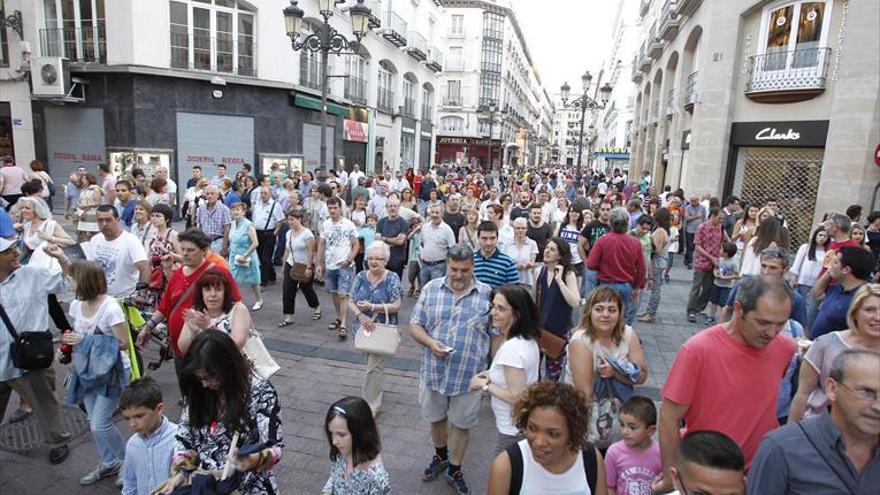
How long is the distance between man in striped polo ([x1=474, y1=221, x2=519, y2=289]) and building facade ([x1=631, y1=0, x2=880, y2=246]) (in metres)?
12.5

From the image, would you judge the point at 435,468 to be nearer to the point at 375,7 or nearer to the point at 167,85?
the point at 167,85

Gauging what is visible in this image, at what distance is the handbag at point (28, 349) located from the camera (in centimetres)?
399

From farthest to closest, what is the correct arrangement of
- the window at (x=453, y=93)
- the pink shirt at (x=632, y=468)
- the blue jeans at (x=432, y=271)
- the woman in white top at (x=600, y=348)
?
the window at (x=453, y=93), the blue jeans at (x=432, y=271), the woman in white top at (x=600, y=348), the pink shirt at (x=632, y=468)

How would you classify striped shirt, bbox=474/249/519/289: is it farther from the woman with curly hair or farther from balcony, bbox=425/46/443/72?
balcony, bbox=425/46/443/72

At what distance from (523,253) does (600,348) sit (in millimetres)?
3453

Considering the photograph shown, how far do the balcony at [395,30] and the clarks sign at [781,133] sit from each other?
17682 millimetres

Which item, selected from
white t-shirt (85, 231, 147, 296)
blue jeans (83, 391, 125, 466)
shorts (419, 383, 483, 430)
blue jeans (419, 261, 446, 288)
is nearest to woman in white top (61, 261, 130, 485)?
blue jeans (83, 391, 125, 466)

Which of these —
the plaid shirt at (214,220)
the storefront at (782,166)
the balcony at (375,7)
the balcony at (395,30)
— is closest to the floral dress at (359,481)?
the plaid shirt at (214,220)

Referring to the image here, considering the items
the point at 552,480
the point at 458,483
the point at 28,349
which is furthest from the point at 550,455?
the point at 28,349

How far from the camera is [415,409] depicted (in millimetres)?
5348

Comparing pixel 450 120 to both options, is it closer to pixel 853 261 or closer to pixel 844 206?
pixel 844 206

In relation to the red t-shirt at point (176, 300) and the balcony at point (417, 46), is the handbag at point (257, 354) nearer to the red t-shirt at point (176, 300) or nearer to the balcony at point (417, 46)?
the red t-shirt at point (176, 300)

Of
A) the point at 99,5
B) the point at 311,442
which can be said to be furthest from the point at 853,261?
the point at 99,5

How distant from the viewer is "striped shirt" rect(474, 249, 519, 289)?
5.43 metres
